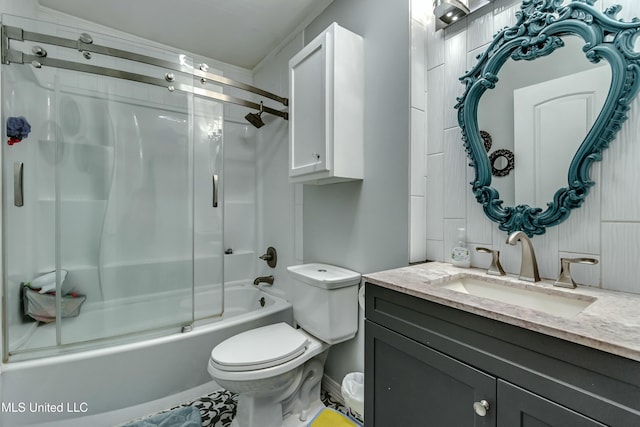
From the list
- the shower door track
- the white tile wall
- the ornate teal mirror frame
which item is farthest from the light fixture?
the shower door track

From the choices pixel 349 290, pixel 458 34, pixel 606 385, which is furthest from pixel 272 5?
pixel 606 385

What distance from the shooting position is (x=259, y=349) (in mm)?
1317

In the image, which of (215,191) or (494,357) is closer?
(494,357)

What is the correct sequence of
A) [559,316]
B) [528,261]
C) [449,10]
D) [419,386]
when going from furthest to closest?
[449,10]
[528,261]
[419,386]
[559,316]

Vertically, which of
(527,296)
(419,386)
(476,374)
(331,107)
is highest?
(331,107)

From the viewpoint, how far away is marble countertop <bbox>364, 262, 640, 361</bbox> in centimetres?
50

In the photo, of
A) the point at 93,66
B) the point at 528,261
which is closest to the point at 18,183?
the point at 93,66

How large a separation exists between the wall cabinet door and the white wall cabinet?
0.83 meters

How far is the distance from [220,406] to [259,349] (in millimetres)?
568

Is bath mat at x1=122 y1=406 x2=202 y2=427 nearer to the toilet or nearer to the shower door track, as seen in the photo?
the toilet

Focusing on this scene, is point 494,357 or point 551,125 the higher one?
point 551,125

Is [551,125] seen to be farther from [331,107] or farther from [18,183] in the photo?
[18,183]

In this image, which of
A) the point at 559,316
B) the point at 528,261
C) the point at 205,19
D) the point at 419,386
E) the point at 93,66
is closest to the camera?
the point at 559,316

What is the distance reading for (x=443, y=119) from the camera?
1264 mm
